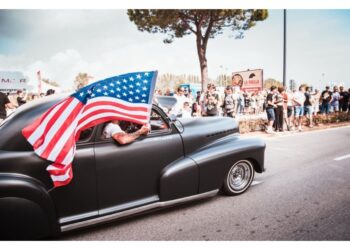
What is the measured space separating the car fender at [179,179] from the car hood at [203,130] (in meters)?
0.23

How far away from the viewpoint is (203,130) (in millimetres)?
4004

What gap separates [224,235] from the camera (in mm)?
3107

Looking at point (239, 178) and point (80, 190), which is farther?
point (239, 178)

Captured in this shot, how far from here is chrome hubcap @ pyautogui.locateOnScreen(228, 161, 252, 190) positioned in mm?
4228

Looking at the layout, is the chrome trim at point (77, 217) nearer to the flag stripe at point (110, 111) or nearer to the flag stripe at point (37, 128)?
the flag stripe at point (37, 128)

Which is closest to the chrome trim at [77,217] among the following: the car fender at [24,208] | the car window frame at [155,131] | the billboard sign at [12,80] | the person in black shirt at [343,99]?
the car fender at [24,208]

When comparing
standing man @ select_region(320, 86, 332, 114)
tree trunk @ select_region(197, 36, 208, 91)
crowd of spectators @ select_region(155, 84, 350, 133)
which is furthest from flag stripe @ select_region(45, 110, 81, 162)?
tree trunk @ select_region(197, 36, 208, 91)

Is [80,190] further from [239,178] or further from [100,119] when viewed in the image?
[239,178]

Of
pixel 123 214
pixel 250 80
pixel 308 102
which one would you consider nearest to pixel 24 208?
pixel 123 214

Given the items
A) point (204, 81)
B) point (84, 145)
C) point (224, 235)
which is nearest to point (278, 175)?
point (224, 235)

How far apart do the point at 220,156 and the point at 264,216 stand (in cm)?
91
